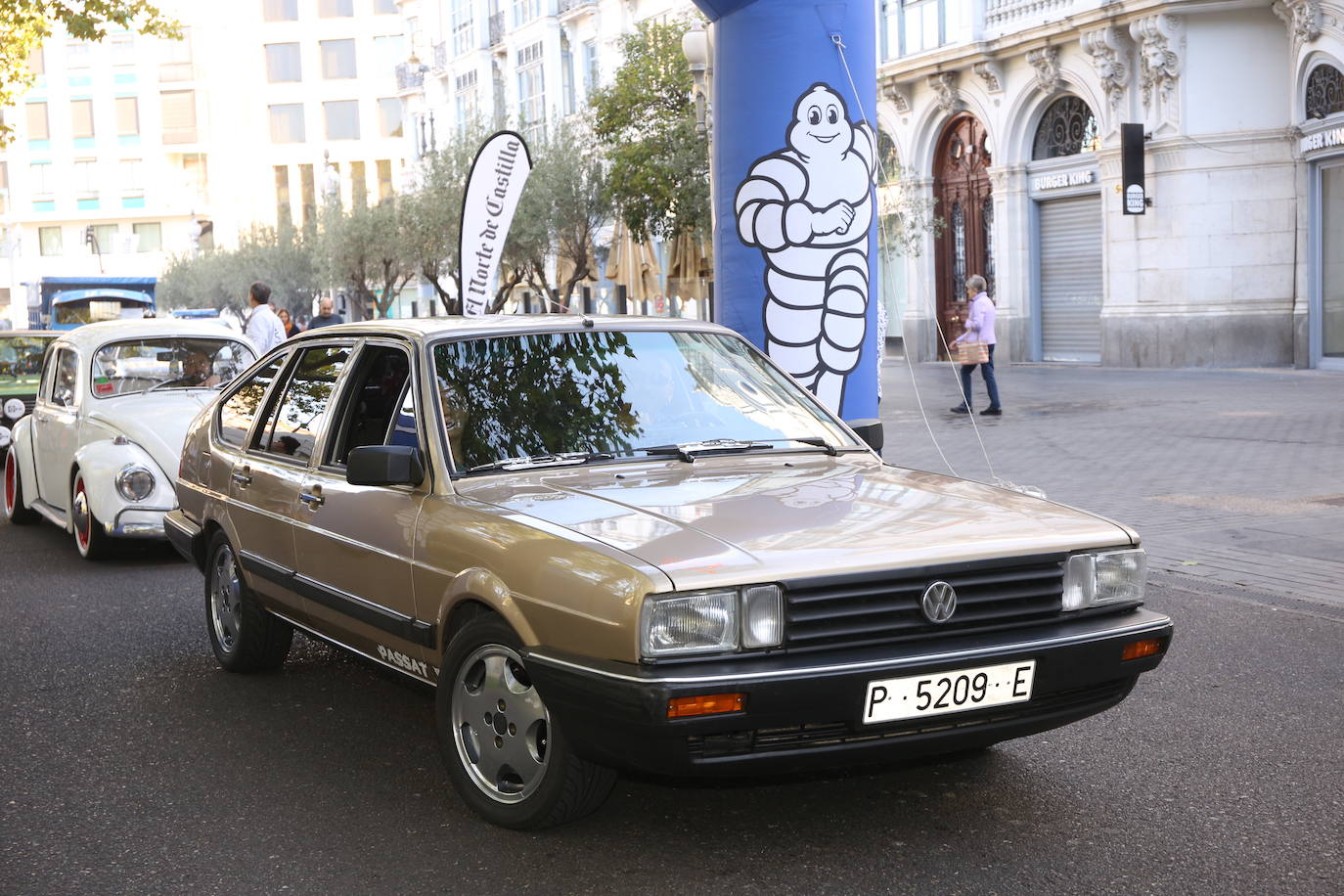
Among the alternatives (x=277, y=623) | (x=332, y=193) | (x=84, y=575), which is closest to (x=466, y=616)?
(x=277, y=623)

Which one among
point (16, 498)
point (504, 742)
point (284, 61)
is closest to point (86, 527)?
point (16, 498)

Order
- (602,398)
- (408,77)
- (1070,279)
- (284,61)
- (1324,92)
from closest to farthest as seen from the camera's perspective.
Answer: (602,398)
(1324,92)
(1070,279)
(408,77)
(284,61)

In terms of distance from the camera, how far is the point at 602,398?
5.27m

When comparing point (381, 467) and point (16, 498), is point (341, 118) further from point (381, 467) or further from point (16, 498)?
point (381, 467)

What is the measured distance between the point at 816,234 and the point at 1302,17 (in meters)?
16.4

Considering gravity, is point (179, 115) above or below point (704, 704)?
above

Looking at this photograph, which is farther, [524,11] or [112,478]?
[524,11]

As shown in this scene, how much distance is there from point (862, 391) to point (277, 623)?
5.67 metres

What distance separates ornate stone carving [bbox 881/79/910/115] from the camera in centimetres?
3316

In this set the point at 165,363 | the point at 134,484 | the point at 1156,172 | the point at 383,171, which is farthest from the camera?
the point at 383,171

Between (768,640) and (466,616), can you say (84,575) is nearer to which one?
(466,616)

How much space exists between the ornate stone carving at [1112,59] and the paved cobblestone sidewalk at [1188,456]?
16.4ft

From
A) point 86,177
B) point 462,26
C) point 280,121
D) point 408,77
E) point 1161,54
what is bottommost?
point 1161,54

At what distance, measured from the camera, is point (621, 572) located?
3.96m
